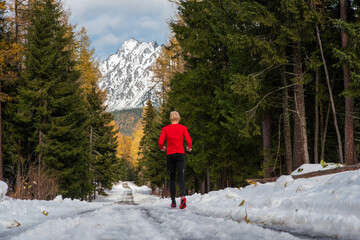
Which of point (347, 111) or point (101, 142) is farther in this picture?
point (101, 142)

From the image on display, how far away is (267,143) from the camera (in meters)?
12.0

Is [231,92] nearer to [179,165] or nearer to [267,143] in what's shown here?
[267,143]

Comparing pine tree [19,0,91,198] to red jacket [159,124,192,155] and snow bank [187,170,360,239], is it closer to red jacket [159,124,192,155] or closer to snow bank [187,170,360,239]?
red jacket [159,124,192,155]

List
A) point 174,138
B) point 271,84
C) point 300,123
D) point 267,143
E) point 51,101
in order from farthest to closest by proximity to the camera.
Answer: point 51,101 < point 271,84 < point 267,143 < point 300,123 < point 174,138

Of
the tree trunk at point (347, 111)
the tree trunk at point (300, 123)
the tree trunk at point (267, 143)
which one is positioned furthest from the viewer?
the tree trunk at point (267, 143)

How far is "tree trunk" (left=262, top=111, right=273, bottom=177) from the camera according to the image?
1152 centimetres

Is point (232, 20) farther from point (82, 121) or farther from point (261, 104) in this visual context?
point (82, 121)

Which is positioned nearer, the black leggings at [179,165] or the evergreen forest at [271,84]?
the black leggings at [179,165]

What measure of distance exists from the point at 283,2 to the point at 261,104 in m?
3.82

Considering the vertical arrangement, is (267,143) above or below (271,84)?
below

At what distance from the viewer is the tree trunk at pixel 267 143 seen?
453 inches

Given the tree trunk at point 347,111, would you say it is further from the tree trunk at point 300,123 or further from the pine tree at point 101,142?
the pine tree at point 101,142

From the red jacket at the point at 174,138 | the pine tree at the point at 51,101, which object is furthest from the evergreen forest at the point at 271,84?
the pine tree at the point at 51,101

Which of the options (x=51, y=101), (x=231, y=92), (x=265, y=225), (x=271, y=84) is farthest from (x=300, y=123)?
(x=51, y=101)
